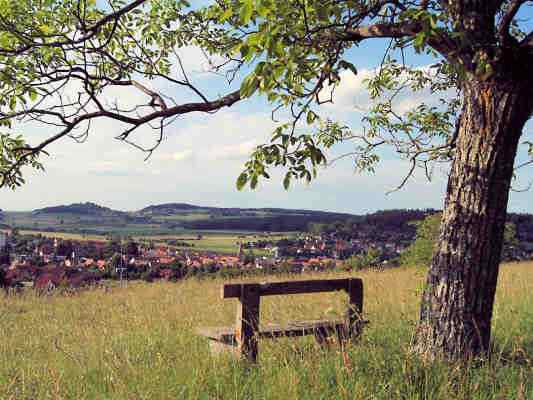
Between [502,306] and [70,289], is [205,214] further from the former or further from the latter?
[502,306]

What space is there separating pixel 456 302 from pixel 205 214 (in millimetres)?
59959

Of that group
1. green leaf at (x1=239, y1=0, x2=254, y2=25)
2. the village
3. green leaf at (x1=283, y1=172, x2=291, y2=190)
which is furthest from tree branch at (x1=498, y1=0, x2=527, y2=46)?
the village

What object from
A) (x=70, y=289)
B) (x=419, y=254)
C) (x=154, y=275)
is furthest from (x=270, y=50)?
(x=154, y=275)

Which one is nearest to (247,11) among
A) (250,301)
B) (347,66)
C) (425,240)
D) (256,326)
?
(347,66)

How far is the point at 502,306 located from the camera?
1004cm

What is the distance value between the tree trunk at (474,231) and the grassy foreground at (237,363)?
402mm

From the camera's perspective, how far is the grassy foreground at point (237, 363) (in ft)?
A: 16.1

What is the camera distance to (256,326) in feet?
19.7

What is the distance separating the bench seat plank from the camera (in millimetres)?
6121

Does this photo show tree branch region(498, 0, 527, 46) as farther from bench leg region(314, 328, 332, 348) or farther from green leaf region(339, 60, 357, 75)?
bench leg region(314, 328, 332, 348)

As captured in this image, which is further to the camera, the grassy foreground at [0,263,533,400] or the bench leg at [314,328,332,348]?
the bench leg at [314,328,332,348]

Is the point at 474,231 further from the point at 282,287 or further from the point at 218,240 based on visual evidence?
the point at 218,240

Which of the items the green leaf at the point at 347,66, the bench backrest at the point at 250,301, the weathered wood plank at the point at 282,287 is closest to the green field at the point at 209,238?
the weathered wood plank at the point at 282,287

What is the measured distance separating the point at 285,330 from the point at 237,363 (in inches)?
28.0
